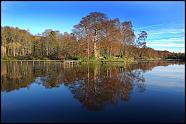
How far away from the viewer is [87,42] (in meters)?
54.6

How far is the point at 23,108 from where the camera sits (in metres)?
10.1

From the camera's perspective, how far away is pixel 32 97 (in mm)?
12547

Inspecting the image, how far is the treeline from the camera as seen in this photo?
54.8m

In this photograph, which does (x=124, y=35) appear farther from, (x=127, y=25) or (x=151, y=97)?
(x=151, y=97)

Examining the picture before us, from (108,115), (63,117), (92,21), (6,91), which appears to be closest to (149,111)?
(108,115)

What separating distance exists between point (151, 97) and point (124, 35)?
58.2m

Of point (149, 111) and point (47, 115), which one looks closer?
point (47, 115)

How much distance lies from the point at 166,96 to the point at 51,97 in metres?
5.52

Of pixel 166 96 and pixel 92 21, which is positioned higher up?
pixel 92 21

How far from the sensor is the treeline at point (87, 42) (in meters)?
54.8

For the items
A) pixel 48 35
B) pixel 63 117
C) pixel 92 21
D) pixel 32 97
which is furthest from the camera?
pixel 48 35

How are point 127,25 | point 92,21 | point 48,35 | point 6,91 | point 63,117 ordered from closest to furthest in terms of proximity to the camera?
point 63,117 → point 6,91 → point 92,21 → point 127,25 → point 48,35

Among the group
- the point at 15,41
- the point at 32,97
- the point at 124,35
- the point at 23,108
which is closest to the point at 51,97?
the point at 32,97

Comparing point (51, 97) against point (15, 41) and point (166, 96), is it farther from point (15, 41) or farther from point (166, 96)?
point (15, 41)
